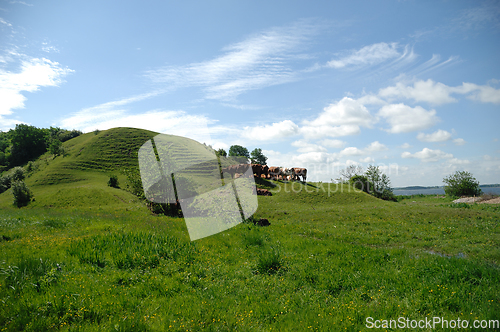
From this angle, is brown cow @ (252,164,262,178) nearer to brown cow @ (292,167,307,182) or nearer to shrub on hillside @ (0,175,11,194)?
brown cow @ (292,167,307,182)

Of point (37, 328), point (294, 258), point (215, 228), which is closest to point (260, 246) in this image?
point (294, 258)

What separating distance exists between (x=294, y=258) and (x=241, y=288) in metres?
Answer: 3.38

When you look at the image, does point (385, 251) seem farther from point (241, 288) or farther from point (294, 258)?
point (241, 288)

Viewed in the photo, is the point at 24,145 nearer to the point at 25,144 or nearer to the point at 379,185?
the point at 25,144

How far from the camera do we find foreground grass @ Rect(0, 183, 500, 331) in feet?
18.6

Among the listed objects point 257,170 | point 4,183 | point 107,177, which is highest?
point 257,170

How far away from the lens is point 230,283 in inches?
313

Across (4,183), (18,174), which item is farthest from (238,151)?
(4,183)

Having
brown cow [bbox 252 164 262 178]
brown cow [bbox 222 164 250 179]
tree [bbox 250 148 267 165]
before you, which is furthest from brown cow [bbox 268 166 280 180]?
tree [bbox 250 148 267 165]

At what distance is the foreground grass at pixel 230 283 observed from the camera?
5676 mm

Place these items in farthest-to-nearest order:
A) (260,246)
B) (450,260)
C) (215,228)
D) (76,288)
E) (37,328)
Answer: (215,228), (260,246), (450,260), (76,288), (37,328)

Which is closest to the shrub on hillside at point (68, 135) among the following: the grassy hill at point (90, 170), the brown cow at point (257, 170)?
the grassy hill at point (90, 170)

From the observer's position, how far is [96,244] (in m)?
10.2

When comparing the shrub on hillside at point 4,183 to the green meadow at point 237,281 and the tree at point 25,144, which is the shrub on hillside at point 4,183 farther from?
the green meadow at point 237,281
